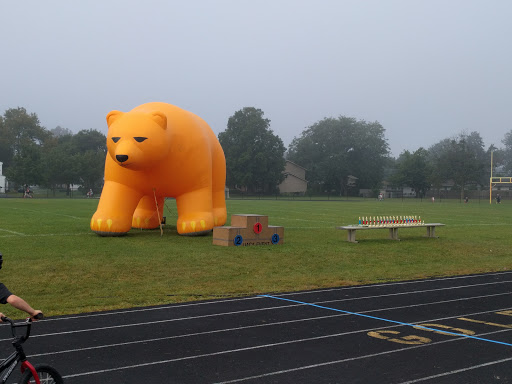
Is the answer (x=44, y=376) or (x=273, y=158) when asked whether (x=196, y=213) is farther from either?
(x=273, y=158)

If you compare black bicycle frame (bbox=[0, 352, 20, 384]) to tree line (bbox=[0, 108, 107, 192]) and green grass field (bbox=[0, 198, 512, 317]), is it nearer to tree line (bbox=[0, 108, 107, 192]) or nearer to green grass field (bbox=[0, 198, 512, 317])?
green grass field (bbox=[0, 198, 512, 317])

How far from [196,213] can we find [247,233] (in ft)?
7.93

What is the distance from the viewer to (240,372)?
21.3 feet

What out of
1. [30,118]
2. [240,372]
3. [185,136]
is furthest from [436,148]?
[240,372]

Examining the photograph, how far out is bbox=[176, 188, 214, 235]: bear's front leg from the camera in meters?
19.7

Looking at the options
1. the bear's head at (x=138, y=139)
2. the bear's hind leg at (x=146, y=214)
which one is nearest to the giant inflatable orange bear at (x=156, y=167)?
the bear's head at (x=138, y=139)

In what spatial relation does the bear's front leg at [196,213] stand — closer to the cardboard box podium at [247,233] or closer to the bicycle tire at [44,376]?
the cardboard box podium at [247,233]

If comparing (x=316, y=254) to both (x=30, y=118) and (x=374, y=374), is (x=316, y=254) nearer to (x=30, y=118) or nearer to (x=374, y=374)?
(x=374, y=374)

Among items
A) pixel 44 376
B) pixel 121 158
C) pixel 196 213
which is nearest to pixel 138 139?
pixel 121 158

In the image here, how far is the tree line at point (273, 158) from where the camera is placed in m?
76.3

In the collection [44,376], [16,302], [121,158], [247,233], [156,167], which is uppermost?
[121,158]

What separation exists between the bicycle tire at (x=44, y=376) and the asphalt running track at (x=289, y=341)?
110 cm

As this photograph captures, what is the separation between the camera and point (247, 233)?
18.3m

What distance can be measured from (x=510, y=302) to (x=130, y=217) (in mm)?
12297
